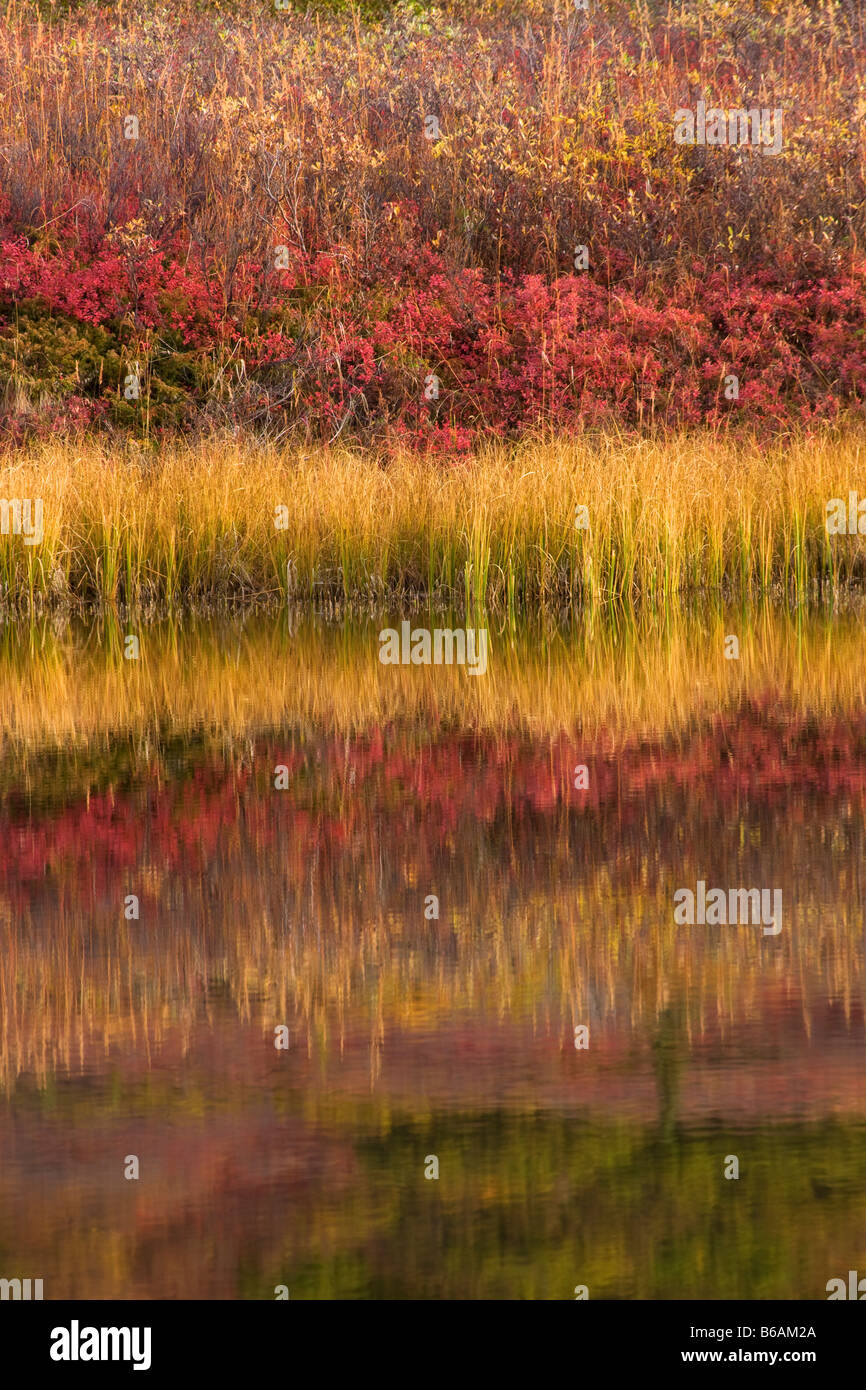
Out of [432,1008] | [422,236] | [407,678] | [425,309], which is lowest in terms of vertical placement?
[432,1008]

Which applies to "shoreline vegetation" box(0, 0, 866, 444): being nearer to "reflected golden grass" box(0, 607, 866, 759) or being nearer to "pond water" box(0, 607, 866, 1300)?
"reflected golden grass" box(0, 607, 866, 759)

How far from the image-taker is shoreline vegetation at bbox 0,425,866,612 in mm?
14414

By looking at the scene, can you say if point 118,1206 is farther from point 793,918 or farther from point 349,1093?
point 793,918

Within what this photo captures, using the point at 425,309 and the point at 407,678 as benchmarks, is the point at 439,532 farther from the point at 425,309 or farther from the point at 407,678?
the point at 425,309

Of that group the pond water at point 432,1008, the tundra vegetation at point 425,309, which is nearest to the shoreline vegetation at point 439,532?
the tundra vegetation at point 425,309

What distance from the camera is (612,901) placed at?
5559mm

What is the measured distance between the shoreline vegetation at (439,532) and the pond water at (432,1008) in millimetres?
5262

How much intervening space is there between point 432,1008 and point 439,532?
410 inches

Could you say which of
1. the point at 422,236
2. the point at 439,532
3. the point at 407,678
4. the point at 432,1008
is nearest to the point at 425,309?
the point at 422,236

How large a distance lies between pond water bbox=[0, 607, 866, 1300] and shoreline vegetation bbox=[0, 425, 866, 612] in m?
5.26

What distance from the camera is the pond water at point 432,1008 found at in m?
3.23

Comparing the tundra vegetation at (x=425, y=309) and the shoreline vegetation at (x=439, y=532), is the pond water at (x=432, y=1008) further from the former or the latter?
the tundra vegetation at (x=425, y=309)

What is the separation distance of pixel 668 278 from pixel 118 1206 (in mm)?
19830

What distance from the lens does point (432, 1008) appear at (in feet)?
14.6
